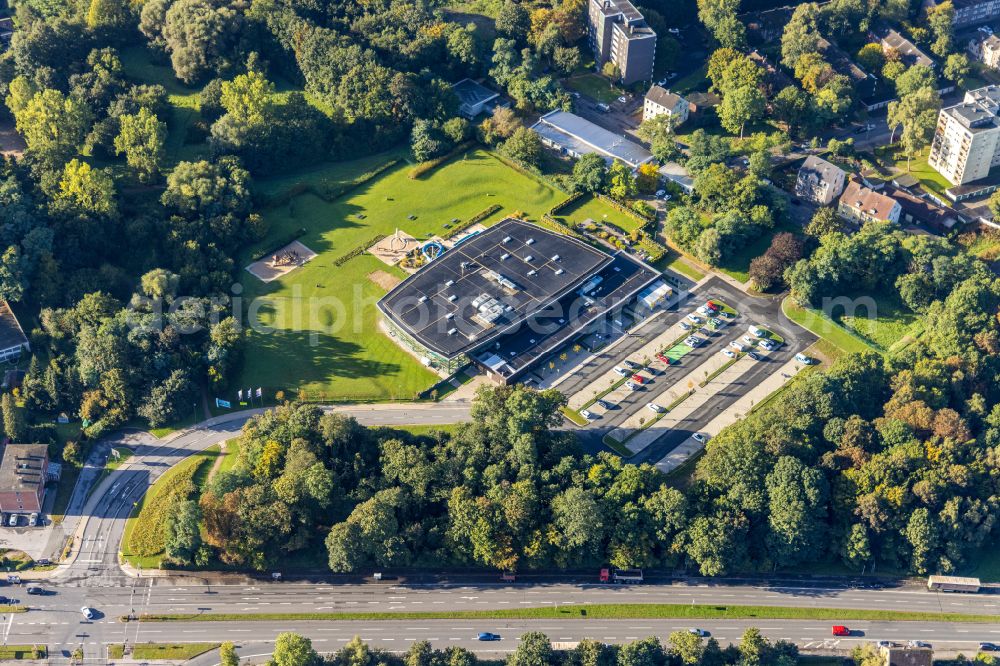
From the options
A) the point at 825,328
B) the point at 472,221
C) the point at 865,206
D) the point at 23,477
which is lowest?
the point at 23,477

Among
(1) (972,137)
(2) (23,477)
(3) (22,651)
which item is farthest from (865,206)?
(3) (22,651)

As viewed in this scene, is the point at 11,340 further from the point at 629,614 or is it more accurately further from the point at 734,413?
the point at 734,413

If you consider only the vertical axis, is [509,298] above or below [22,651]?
above

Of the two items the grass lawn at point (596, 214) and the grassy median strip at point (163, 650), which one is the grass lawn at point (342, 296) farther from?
the grassy median strip at point (163, 650)

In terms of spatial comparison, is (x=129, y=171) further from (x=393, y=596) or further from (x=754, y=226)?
(x=754, y=226)

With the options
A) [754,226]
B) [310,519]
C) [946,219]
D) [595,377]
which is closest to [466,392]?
[595,377]

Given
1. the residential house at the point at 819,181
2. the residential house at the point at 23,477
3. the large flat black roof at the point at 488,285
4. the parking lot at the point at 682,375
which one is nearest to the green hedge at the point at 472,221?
the large flat black roof at the point at 488,285
